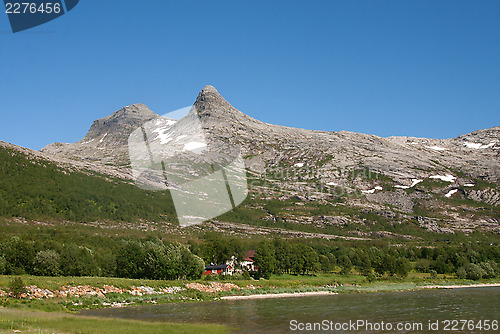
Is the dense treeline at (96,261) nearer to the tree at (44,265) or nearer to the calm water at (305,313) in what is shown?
the tree at (44,265)

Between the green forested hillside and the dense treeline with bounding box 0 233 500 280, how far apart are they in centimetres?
3944

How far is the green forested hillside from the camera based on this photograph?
368 feet

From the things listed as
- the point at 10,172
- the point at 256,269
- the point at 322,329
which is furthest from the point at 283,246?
the point at 10,172

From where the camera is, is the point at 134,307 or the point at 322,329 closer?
the point at 322,329

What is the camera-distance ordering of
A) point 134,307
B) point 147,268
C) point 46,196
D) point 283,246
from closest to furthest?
point 134,307 → point 147,268 → point 283,246 → point 46,196

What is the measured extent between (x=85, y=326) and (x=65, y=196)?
4291 inches

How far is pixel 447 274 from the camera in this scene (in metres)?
95.8

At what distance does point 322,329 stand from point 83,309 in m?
21.9

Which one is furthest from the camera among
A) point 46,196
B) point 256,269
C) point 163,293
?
point 46,196

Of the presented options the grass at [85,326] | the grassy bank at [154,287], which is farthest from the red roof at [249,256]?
the grass at [85,326]

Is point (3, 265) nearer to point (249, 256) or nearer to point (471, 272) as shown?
point (249, 256)

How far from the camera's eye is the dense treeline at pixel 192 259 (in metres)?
55.1

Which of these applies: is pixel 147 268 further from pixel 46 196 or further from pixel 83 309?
pixel 46 196

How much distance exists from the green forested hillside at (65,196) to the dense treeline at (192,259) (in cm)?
3944
